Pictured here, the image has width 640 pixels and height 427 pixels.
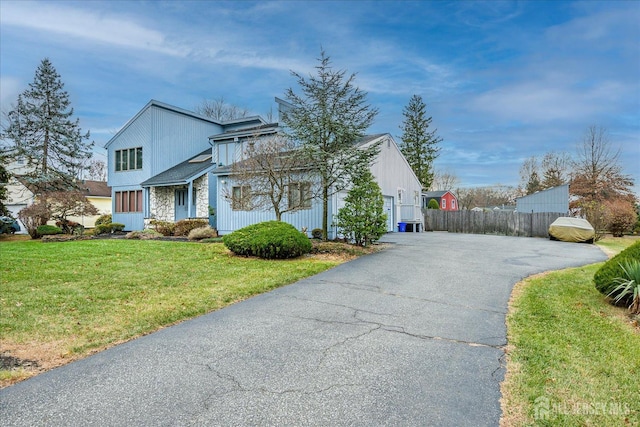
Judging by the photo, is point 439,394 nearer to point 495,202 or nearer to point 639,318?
point 639,318

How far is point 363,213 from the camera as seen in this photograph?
12602mm

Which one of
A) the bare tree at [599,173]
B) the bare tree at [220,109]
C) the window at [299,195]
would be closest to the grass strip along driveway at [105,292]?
the window at [299,195]

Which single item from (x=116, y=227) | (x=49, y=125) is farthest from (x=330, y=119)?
(x=49, y=125)

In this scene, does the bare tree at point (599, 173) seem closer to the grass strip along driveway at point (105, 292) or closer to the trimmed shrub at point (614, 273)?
the trimmed shrub at point (614, 273)

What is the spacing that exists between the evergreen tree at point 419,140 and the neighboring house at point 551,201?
1110 centimetres


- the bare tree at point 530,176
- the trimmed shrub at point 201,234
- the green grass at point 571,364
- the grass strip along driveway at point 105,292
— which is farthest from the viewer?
the bare tree at point 530,176

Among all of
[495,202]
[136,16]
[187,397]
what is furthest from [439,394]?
[495,202]

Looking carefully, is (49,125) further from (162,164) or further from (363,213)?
(363,213)

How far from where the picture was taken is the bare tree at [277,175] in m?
13.6

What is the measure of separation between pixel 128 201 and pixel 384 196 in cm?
1668

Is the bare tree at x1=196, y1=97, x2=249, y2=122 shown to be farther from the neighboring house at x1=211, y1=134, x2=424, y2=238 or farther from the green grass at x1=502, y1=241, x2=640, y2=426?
the green grass at x1=502, y1=241, x2=640, y2=426

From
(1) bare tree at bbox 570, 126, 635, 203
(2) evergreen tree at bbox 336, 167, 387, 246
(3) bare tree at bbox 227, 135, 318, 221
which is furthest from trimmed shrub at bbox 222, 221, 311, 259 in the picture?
(1) bare tree at bbox 570, 126, 635, 203

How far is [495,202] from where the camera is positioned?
5022cm

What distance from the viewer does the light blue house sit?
62.8ft
